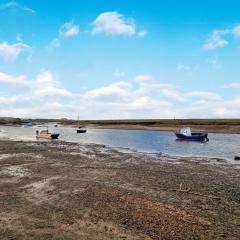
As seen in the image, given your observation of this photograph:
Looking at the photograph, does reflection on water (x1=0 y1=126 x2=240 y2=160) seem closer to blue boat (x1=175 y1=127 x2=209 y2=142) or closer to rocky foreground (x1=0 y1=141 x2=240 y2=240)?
blue boat (x1=175 y1=127 x2=209 y2=142)

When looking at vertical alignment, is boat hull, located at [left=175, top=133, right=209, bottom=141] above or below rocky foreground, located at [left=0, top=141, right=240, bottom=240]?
A: above

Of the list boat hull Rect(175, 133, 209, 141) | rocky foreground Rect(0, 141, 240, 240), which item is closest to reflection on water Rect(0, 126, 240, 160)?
boat hull Rect(175, 133, 209, 141)

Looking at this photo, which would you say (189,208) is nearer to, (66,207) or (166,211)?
(166,211)

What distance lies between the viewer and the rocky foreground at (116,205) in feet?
44.6

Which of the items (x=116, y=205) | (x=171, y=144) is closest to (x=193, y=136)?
(x=171, y=144)

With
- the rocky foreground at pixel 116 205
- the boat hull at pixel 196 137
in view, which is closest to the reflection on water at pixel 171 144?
the boat hull at pixel 196 137

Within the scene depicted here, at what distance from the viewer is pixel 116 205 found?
17.3m

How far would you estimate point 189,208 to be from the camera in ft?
56.3

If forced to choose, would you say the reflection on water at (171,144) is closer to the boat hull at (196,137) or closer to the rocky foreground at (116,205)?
the boat hull at (196,137)

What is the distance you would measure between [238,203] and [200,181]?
7.20 metres

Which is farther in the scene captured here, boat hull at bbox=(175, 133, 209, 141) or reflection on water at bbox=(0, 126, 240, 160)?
boat hull at bbox=(175, 133, 209, 141)

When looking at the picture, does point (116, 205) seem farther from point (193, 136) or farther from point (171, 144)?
point (193, 136)

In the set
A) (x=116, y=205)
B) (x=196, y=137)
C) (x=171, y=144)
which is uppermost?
(x=196, y=137)

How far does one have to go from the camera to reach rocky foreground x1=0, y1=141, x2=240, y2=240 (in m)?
13.6
